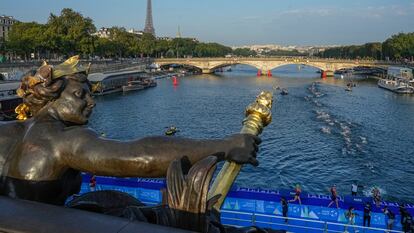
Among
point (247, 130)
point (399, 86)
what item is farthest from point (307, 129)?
point (399, 86)

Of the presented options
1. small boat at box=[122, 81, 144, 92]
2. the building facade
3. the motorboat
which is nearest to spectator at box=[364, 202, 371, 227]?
small boat at box=[122, 81, 144, 92]

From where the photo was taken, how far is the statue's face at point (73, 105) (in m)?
2.79

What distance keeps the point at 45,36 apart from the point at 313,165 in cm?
4784

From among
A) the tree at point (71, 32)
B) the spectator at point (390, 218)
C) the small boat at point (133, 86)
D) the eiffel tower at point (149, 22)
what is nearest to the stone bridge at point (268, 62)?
the tree at point (71, 32)

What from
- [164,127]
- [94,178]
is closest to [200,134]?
[164,127]

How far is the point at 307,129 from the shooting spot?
1225 inches

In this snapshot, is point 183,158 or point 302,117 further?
point 302,117

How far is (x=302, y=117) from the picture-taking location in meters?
35.8

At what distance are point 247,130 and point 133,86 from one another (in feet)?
179

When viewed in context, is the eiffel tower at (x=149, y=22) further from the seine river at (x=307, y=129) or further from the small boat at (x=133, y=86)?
the seine river at (x=307, y=129)

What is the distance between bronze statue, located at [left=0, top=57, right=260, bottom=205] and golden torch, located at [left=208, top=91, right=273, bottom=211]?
0.12 metres

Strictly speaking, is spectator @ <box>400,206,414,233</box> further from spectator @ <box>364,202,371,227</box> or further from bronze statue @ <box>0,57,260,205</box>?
bronze statue @ <box>0,57,260,205</box>

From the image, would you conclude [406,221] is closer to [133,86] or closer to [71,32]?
[133,86]

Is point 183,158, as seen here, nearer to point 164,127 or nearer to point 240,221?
point 240,221
